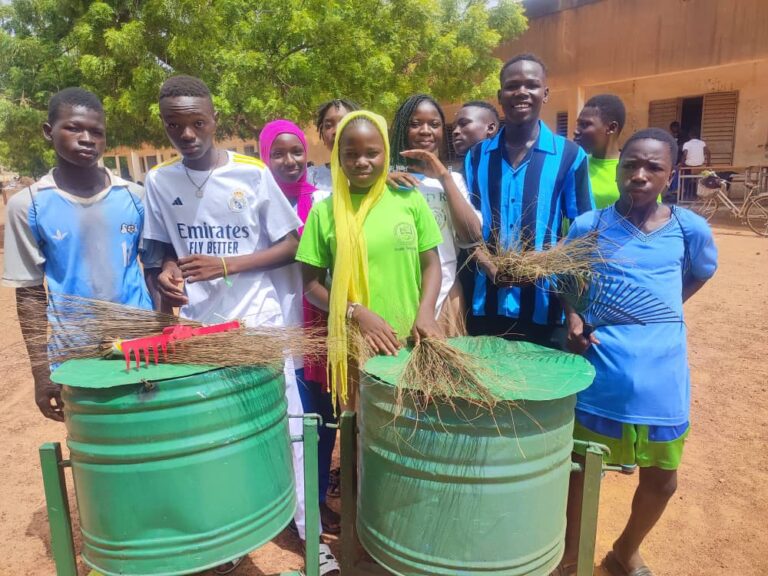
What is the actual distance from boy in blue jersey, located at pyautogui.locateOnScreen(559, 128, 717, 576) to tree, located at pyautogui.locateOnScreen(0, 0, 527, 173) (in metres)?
7.70

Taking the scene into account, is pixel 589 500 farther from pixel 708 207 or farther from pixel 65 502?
pixel 708 207

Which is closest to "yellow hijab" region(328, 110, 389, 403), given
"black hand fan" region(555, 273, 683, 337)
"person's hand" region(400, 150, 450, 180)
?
"person's hand" region(400, 150, 450, 180)

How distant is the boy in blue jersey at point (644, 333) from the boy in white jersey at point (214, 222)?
1238mm

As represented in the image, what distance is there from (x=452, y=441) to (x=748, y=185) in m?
11.8

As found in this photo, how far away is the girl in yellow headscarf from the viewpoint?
2.04m

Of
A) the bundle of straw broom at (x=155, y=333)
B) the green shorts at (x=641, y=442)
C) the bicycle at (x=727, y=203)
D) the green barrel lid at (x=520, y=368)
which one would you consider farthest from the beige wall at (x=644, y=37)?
the bundle of straw broom at (x=155, y=333)

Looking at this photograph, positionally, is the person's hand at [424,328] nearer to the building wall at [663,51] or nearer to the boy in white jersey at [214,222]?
the boy in white jersey at [214,222]

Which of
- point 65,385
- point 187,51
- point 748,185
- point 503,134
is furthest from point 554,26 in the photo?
point 65,385

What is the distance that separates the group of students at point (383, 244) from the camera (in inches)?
81.7

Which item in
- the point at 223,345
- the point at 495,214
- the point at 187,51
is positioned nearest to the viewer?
the point at 223,345

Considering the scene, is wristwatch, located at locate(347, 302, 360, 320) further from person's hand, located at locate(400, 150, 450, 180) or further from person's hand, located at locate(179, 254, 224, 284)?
person's hand, located at locate(400, 150, 450, 180)

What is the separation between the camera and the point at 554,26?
12.1m

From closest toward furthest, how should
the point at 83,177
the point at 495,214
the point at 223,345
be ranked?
the point at 223,345, the point at 83,177, the point at 495,214

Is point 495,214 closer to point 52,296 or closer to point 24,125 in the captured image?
point 52,296
